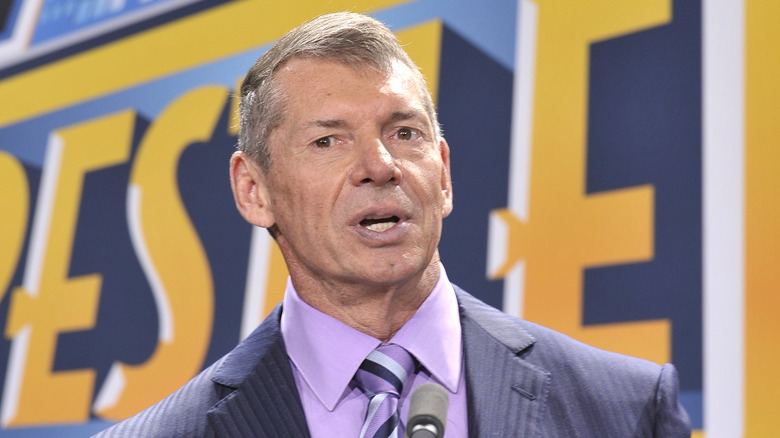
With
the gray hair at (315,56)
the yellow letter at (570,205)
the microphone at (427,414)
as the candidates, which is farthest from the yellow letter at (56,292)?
the microphone at (427,414)

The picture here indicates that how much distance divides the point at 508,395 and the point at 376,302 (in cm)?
28

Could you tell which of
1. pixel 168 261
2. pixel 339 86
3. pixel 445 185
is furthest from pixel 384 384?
pixel 168 261

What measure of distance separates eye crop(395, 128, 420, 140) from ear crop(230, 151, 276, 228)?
0.91 feet

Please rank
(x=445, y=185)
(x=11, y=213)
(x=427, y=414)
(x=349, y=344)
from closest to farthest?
(x=427, y=414), (x=349, y=344), (x=445, y=185), (x=11, y=213)

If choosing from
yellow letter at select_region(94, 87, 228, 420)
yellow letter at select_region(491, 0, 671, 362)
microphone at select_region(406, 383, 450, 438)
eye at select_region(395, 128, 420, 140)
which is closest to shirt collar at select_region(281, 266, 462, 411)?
eye at select_region(395, 128, 420, 140)

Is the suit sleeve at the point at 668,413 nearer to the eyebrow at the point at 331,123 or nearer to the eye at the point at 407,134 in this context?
the eye at the point at 407,134

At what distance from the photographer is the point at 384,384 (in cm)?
156

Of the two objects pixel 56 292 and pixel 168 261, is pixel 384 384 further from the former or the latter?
pixel 56 292

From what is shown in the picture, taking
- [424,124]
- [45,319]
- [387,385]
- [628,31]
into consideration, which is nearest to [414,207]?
[424,124]

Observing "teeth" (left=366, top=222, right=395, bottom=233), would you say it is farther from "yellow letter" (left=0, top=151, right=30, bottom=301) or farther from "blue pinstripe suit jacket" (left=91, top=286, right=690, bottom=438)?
"yellow letter" (left=0, top=151, right=30, bottom=301)

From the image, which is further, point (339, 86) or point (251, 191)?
point (251, 191)

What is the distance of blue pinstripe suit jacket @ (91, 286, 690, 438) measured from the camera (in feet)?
4.92

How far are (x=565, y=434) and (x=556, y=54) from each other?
1357mm

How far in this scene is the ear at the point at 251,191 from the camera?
177 cm
